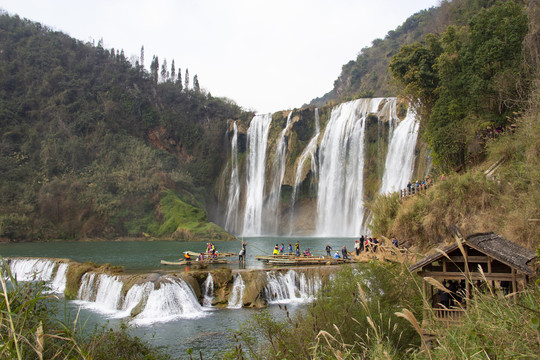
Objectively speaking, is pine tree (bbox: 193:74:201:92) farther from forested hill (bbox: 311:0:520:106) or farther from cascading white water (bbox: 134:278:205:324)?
cascading white water (bbox: 134:278:205:324)

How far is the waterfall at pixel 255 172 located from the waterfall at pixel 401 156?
20535 millimetres

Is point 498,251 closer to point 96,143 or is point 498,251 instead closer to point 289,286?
point 289,286

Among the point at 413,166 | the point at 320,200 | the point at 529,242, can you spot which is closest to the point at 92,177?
the point at 320,200

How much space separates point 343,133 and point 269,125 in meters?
13.4

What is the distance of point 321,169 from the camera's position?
49844 mm

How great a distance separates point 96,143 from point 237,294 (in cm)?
5059

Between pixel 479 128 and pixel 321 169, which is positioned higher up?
pixel 321 169

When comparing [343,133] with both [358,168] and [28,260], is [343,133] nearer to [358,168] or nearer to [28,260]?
[358,168]

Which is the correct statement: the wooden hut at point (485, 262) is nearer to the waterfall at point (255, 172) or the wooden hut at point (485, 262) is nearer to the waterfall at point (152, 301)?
the waterfall at point (152, 301)

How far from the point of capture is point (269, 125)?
57500 mm

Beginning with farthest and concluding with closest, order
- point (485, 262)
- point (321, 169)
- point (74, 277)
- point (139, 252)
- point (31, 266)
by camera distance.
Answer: point (321, 169), point (139, 252), point (31, 266), point (74, 277), point (485, 262)

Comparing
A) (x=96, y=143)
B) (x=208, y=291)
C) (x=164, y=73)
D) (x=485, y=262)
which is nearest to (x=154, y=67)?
Answer: (x=164, y=73)

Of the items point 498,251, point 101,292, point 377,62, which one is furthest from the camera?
point 377,62

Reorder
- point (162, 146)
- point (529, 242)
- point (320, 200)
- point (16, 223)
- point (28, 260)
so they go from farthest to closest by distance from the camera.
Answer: point (162, 146)
point (320, 200)
point (16, 223)
point (28, 260)
point (529, 242)
